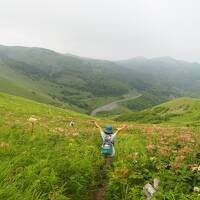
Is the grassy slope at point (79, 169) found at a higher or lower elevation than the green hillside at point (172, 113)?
higher

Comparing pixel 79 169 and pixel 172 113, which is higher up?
pixel 79 169

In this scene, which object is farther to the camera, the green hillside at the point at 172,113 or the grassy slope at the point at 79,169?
the green hillside at the point at 172,113

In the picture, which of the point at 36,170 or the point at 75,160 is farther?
the point at 75,160

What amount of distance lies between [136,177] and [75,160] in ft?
7.81

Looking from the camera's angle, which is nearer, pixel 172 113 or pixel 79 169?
pixel 79 169

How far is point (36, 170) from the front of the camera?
10.7 m

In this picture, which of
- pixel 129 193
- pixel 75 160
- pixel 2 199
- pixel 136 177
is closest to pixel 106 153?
pixel 75 160

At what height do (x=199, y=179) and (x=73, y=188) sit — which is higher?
(x=199, y=179)

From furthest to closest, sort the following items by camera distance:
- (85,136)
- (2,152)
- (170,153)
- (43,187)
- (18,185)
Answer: (85,136) < (170,153) < (2,152) < (43,187) < (18,185)

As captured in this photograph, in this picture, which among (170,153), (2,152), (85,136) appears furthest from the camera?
(85,136)

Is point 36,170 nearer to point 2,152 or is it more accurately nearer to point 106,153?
point 2,152

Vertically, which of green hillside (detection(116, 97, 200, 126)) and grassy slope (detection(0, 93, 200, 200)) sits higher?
grassy slope (detection(0, 93, 200, 200))

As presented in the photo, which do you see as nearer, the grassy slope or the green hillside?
the grassy slope

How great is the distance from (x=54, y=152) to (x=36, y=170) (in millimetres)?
2449
